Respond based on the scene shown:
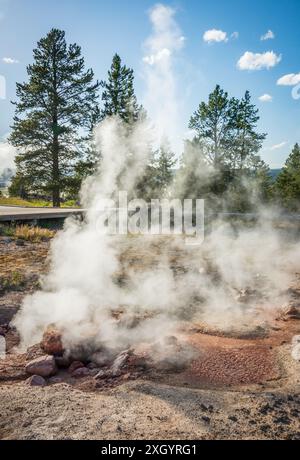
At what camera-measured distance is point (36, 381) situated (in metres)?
3.38

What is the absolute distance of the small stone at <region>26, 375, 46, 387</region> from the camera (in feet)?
11.0

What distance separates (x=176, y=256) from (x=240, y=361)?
5.06 m

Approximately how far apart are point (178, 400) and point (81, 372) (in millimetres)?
1218

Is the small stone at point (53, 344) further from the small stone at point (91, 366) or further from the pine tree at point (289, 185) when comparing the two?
the pine tree at point (289, 185)

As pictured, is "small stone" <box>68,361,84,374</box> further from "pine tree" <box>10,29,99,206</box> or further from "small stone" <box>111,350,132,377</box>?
"pine tree" <box>10,29,99,206</box>

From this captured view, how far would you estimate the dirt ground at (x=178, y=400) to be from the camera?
254 centimetres

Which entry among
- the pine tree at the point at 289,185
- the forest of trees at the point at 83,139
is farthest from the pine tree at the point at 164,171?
the pine tree at the point at 289,185

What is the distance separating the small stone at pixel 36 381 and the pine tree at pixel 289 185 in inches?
983

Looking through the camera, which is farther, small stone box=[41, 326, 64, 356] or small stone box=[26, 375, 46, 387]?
small stone box=[41, 326, 64, 356]

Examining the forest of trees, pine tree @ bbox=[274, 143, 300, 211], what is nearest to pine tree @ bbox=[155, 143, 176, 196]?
the forest of trees

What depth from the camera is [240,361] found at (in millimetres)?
3781
